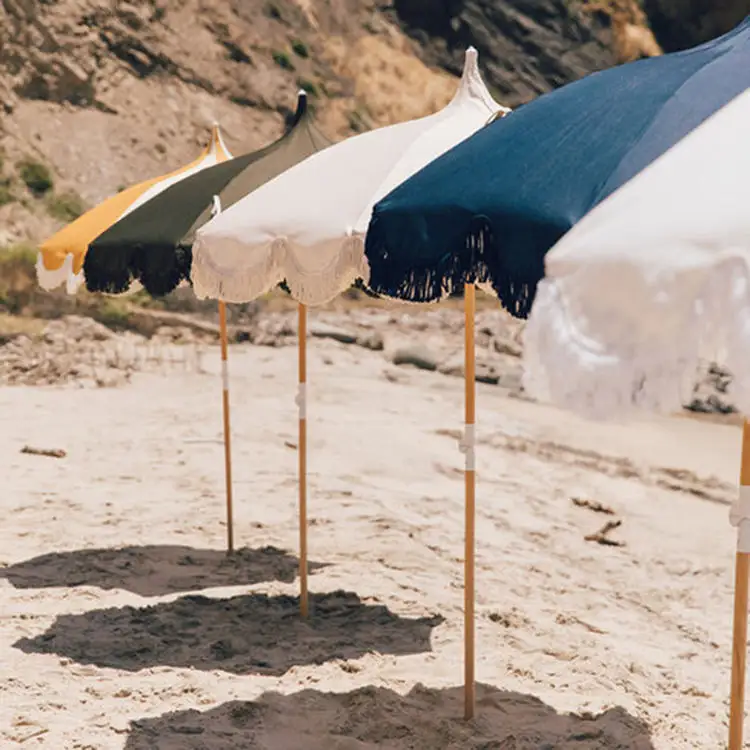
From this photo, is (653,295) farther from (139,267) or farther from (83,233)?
(83,233)

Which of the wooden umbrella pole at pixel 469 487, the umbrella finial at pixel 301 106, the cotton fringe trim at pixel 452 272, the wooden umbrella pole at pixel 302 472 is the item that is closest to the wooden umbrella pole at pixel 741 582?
the cotton fringe trim at pixel 452 272

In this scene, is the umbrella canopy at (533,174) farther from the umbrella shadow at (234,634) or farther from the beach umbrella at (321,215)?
the umbrella shadow at (234,634)

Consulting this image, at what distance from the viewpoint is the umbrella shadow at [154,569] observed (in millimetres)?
6023

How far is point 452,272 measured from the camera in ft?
10.1

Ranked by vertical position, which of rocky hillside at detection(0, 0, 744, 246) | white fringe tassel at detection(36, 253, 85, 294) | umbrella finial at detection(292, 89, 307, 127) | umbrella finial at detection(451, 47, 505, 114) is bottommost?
white fringe tassel at detection(36, 253, 85, 294)

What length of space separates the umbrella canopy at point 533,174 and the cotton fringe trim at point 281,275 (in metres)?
0.60

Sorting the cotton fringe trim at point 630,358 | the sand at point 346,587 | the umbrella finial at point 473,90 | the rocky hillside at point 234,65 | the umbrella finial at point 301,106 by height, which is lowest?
the sand at point 346,587

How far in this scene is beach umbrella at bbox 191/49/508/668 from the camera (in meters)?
4.02

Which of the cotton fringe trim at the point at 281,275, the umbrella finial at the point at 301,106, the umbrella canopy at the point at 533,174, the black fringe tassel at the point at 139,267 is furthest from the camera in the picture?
the umbrella finial at the point at 301,106

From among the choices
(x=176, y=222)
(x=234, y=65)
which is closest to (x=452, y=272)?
(x=176, y=222)

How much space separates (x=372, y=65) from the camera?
110 feet

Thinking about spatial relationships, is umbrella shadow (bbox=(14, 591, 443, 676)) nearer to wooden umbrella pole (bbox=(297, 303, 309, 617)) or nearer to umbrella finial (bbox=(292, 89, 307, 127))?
wooden umbrella pole (bbox=(297, 303, 309, 617))

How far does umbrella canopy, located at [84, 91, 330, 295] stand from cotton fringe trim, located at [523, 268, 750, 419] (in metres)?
3.03

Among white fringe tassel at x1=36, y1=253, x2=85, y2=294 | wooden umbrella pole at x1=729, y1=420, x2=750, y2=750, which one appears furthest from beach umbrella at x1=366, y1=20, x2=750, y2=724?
white fringe tassel at x1=36, y1=253, x2=85, y2=294
